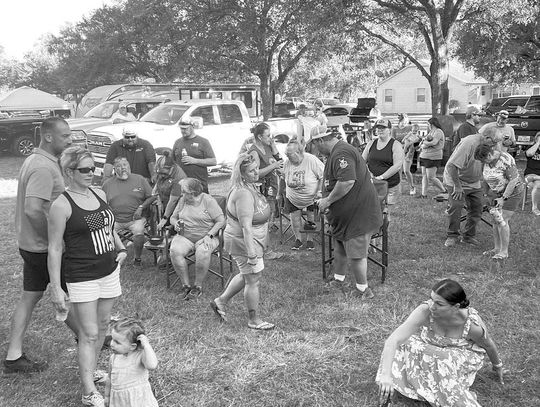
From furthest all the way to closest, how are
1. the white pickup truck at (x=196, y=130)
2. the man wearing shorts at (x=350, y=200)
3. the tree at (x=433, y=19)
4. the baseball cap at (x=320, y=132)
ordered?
the tree at (x=433, y=19) → the white pickup truck at (x=196, y=130) → the baseball cap at (x=320, y=132) → the man wearing shorts at (x=350, y=200)

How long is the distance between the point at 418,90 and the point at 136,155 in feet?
145

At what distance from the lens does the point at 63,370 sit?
3875mm

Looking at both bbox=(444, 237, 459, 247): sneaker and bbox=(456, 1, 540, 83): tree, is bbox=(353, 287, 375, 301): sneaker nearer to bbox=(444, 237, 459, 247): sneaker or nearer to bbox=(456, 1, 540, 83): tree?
bbox=(444, 237, 459, 247): sneaker

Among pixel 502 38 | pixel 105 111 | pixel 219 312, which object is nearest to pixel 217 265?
pixel 219 312

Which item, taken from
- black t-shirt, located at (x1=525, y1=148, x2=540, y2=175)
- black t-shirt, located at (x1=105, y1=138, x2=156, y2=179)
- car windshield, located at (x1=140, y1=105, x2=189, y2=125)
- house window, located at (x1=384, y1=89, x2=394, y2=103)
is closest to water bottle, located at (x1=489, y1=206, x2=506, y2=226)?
black t-shirt, located at (x1=525, y1=148, x2=540, y2=175)

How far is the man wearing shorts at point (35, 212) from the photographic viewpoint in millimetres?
3410

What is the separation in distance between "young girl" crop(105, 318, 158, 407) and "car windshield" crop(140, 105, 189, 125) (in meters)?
8.68

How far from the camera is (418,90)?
47.3 metres

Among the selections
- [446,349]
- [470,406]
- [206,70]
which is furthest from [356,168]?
[206,70]

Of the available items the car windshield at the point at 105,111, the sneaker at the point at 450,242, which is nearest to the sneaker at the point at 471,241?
the sneaker at the point at 450,242

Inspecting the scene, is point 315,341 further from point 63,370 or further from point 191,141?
point 191,141

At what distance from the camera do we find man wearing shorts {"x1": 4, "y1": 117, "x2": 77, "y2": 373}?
134 inches

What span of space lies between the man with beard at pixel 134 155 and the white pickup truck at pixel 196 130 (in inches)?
159

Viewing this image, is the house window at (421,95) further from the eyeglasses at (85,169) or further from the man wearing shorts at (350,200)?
the eyeglasses at (85,169)
